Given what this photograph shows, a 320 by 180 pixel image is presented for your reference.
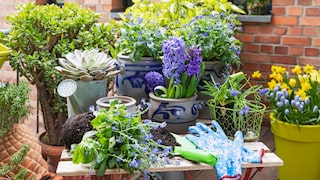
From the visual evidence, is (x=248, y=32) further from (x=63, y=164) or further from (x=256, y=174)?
(x=63, y=164)

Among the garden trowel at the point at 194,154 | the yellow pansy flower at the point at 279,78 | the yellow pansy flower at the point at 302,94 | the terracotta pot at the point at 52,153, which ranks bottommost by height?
the terracotta pot at the point at 52,153

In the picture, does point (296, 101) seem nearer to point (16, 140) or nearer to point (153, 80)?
point (153, 80)

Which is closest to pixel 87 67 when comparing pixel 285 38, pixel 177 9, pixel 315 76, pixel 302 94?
pixel 177 9

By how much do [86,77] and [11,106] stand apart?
336mm

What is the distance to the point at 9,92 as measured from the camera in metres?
1.80

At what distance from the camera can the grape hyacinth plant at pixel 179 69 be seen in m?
1.69

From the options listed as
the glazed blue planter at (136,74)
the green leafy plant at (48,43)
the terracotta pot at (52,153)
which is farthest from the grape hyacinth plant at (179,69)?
the terracotta pot at (52,153)

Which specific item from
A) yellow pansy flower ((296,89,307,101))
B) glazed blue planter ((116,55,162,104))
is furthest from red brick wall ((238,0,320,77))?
glazed blue planter ((116,55,162,104))

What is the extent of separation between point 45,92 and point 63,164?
998 mm

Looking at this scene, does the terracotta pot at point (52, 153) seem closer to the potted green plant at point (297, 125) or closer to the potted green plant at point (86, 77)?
the potted green plant at point (86, 77)

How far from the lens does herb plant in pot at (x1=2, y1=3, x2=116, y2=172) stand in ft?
7.34

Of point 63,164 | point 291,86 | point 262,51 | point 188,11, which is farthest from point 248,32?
point 63,164

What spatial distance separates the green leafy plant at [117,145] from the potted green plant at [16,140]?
18.1 inches

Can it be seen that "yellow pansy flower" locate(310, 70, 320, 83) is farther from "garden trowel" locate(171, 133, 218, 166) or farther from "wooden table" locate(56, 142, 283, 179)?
"garden trowel" locate(171, 133, 218, 166)
